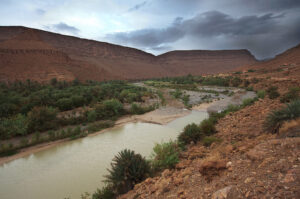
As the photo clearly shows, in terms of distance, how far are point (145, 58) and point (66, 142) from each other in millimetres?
89826

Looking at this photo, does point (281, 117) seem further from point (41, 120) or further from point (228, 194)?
point (41, 120)

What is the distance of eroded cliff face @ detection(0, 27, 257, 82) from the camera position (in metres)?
39.4

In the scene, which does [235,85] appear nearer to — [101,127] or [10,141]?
[101,127]

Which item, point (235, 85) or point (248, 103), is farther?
point (235, 85)

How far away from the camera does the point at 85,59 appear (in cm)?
6519

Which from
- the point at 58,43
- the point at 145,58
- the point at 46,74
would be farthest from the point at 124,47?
the point at 46,74

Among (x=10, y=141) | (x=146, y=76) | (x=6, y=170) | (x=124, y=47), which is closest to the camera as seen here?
(x=6, y=170)

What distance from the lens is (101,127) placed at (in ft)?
42.1

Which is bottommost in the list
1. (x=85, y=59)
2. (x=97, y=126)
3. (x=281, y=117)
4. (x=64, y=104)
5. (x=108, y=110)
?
(x=97, y=126)

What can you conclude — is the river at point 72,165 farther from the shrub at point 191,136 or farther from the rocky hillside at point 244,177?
the rocky hillside at point 244,177

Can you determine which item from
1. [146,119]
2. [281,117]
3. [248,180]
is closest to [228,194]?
[248,180]

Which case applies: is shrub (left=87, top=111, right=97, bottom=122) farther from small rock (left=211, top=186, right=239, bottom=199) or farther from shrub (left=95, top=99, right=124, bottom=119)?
small rock (left=211, top=186, right=239, bottom=199)

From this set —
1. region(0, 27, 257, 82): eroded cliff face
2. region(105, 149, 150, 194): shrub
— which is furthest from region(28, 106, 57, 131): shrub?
region(0, 27, 257, 82): eroded cliff face

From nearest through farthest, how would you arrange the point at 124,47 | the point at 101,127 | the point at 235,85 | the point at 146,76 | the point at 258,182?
the point at 258,182
the point at 101,127
the point at 235,85
the point at 146,76
the point at 124,47
